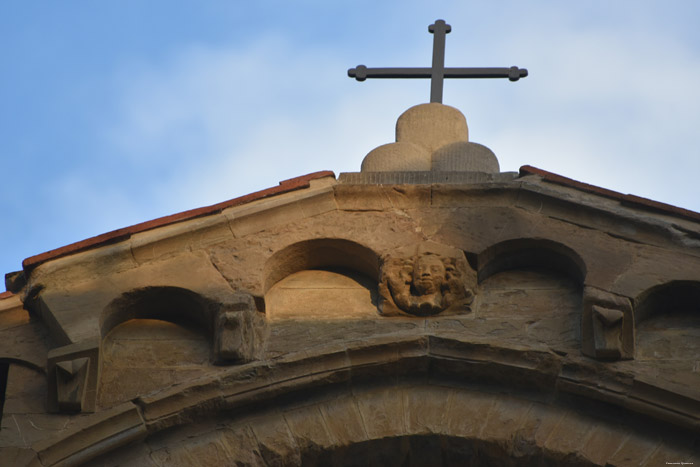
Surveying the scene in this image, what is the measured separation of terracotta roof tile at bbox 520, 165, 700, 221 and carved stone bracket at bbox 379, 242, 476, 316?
885 mm

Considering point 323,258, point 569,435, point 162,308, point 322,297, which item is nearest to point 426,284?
point 322,297

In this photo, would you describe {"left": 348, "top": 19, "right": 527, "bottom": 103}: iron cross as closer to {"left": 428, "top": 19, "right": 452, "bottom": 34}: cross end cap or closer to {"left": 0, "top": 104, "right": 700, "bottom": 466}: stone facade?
{"left": 428, "top": 19, "right": 452, "bottom": 34}: cross end cap

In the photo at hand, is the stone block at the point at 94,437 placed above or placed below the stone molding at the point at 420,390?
below

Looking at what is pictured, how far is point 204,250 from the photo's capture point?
897cm

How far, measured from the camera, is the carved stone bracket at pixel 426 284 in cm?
867

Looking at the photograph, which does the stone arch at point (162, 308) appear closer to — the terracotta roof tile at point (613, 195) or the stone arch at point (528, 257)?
the stone arch at point (528, 257)

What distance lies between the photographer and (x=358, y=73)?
1188 cm

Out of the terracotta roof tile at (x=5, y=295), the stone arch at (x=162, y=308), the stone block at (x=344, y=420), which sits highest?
the terracotta roof tile at (x=5, y=295)

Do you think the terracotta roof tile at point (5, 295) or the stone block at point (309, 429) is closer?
the stone block at point (309, 429)

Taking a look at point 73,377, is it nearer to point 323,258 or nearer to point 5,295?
point 5,295

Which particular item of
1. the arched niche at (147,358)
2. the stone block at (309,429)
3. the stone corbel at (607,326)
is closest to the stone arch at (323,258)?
the arched niche at (147,358)

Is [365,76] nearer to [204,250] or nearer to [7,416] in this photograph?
[204,250]

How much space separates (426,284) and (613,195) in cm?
137

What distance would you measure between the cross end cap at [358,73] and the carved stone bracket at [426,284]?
3.30 m
